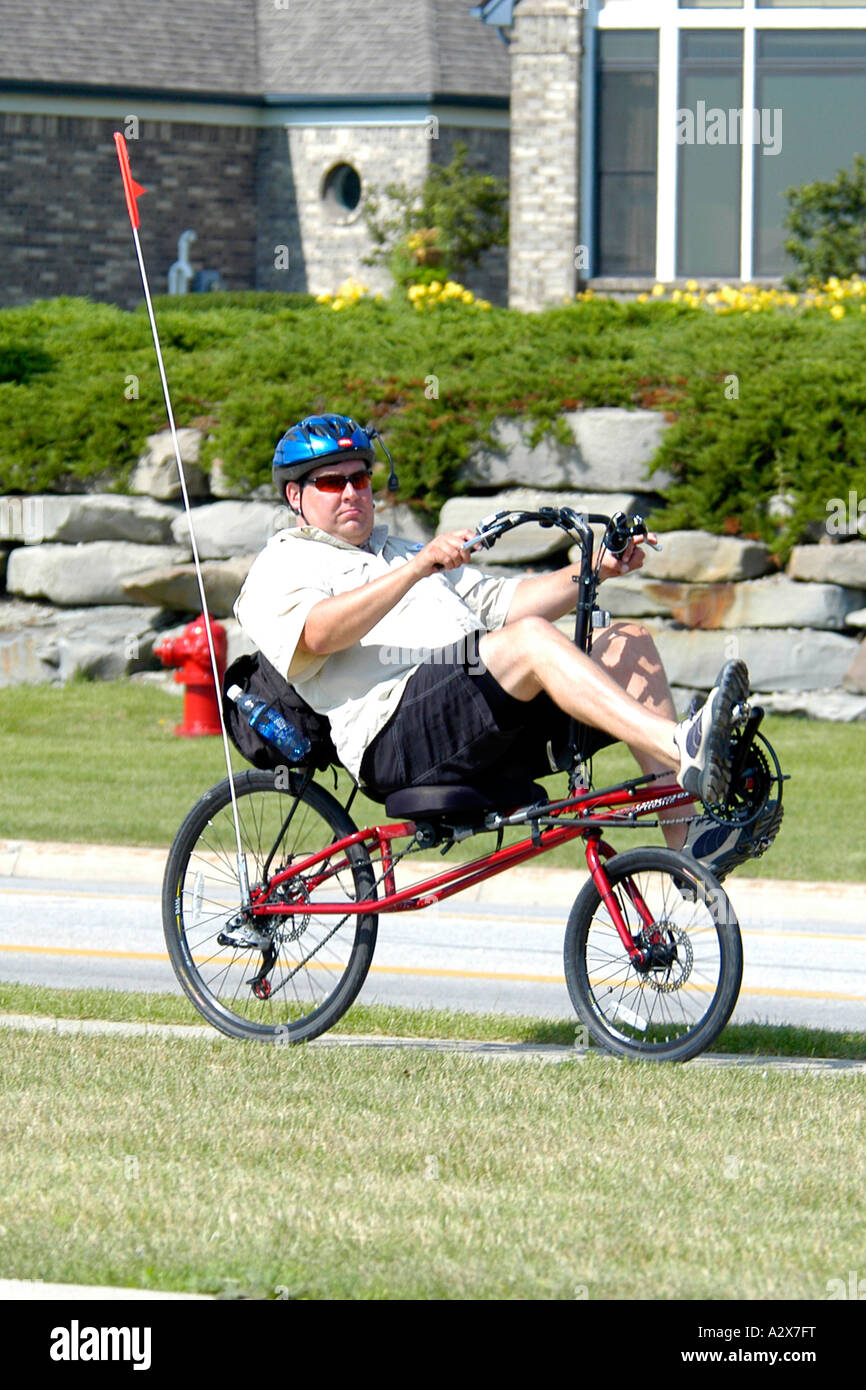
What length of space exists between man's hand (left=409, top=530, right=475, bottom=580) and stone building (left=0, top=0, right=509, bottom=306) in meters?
24.4

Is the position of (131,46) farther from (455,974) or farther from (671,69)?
(455,974)

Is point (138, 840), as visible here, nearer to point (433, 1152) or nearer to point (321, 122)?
point (433, 1152)

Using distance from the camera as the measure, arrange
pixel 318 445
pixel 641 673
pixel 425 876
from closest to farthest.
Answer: pixel 641 673 < pixel 318 445 < pixel 425 876

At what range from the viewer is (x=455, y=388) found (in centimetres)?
1546

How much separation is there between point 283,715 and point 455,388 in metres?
9.86

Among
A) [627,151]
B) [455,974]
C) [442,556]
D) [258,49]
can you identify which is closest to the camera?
[442,556]

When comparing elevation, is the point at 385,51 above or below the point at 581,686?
above

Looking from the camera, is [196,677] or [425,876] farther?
[196,677]

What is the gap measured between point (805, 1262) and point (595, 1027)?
6.09 feet

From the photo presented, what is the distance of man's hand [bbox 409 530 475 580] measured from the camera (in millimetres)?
5250

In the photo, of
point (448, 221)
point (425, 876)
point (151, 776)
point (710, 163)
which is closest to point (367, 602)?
point (425, 876)

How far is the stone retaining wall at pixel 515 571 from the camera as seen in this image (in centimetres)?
1460

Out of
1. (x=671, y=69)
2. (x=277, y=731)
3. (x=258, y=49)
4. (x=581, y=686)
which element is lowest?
(x=277, y=731)
